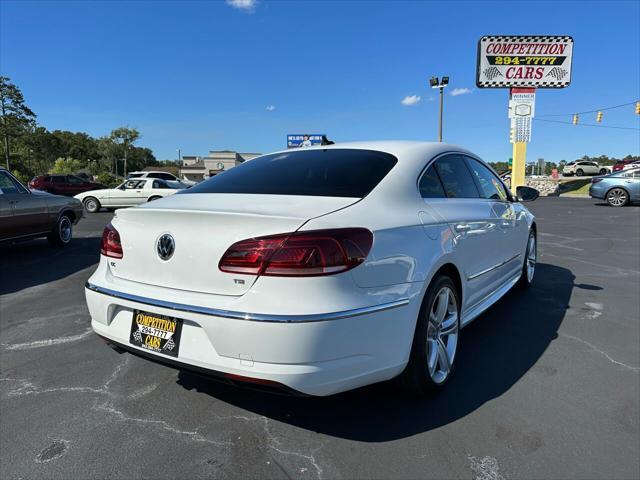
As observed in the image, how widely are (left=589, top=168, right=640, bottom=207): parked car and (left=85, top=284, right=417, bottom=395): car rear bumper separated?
1946 cm

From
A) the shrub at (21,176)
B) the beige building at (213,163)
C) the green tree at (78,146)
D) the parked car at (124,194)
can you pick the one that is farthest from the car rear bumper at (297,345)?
the green tree at (78,146)

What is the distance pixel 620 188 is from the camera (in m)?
17.8

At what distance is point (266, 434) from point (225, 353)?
2.03 ft

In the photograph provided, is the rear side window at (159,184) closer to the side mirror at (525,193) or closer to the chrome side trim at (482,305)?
the side mirror at (525,193)

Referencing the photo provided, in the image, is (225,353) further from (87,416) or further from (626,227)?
(626,227)

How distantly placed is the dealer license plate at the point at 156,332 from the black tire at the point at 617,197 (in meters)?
20.3

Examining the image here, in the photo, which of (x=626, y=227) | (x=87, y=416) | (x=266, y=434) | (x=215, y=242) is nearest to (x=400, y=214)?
(x=215, y=242)

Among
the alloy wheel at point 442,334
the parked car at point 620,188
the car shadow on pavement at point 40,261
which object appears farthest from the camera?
the parked car at point 620,188

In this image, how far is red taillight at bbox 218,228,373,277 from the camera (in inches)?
80.2

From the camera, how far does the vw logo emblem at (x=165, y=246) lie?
2.34 m

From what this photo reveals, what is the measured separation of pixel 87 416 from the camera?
Result: 258cm

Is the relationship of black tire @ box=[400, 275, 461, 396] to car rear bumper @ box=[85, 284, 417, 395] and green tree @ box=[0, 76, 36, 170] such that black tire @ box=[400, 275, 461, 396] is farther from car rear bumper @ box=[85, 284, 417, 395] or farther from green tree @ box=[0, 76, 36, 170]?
green tree @ box=[0, 76, 36, 170]

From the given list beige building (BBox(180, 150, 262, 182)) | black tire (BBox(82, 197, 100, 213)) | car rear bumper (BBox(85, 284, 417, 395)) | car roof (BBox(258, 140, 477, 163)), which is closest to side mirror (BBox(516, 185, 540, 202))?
car roof (BBox(258, 140, 477, 163))

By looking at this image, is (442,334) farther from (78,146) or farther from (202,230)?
(78,146)
